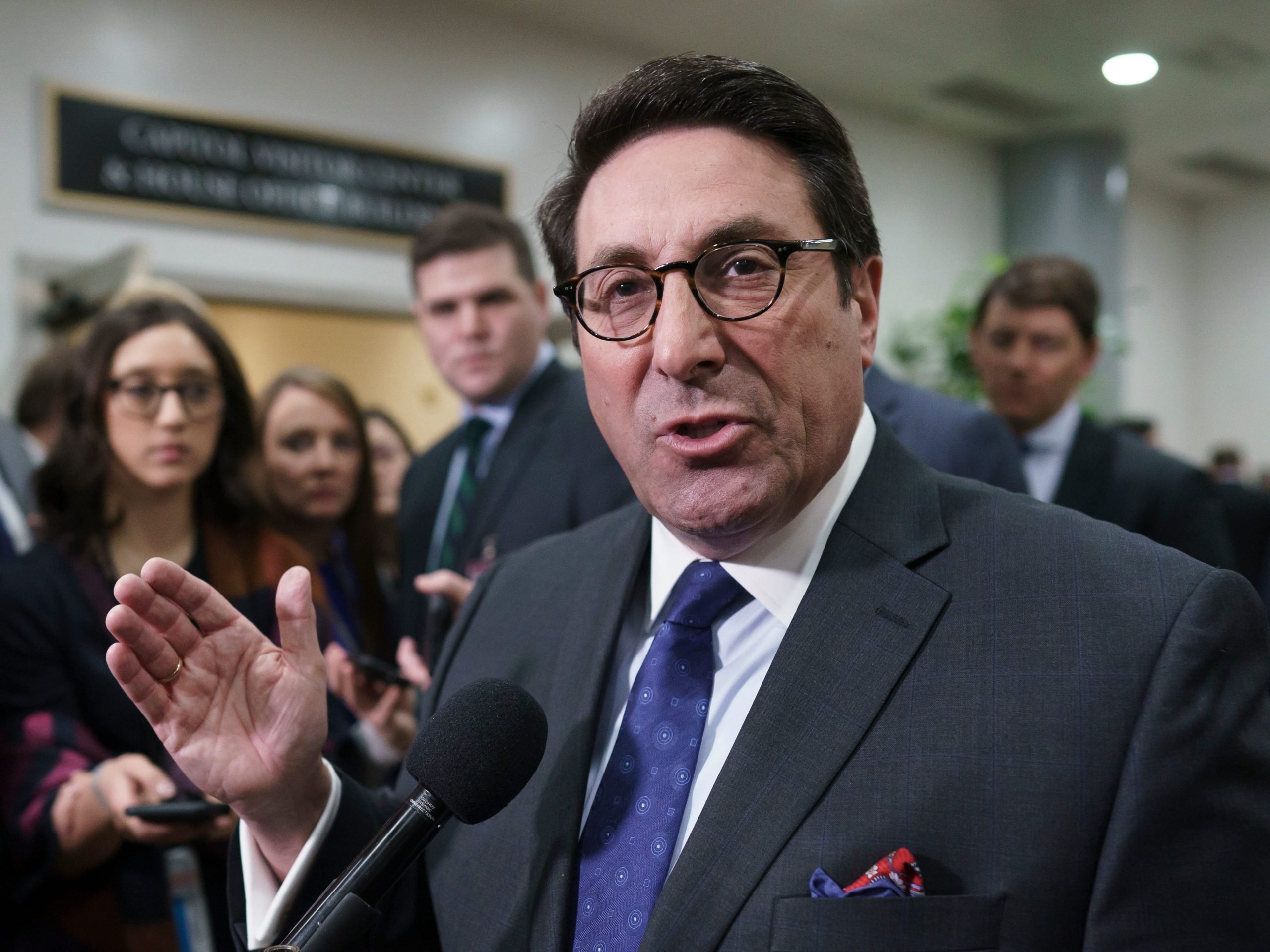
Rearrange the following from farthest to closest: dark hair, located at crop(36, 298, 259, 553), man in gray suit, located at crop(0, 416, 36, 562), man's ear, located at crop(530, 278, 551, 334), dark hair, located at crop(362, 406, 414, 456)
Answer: dark hair, located at crop(362, 406, 414, 456) < man's ear, located at crop(530, 278, 551, 334) < man in gray suit, located at crop(0, 416, 36, 562) < dark hair, located at crop(36, 298, 259, 553)


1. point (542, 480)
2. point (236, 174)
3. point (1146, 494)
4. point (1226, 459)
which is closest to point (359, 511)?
point (542, 480)

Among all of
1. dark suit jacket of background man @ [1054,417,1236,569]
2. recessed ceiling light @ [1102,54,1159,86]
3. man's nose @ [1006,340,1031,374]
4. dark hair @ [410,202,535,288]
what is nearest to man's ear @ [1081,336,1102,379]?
man's nose @ [1006,340,1031,374]

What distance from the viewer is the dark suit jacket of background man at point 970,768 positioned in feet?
2.87

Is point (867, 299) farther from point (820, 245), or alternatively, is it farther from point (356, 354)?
point (356, 354)

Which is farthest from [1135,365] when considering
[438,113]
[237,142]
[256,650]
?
[256,650]

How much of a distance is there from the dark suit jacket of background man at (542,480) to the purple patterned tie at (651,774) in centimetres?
108

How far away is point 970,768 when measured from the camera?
3.06 ft

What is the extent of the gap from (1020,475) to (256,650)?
1.60 meters

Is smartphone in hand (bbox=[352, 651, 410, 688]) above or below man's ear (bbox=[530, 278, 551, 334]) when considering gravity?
below

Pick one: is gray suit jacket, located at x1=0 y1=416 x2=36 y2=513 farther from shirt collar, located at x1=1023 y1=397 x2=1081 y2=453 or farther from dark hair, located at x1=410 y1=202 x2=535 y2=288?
shirt collar, located at x1=1023 y1=397 x2=1081 y2=453

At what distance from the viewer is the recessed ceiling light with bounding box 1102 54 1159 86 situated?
19.2 ft

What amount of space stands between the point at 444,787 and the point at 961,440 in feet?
5.03

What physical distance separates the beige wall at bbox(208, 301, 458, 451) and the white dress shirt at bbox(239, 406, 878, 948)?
3914 millimetres

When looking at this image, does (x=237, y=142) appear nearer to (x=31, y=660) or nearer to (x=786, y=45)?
(x=786, y=45)
